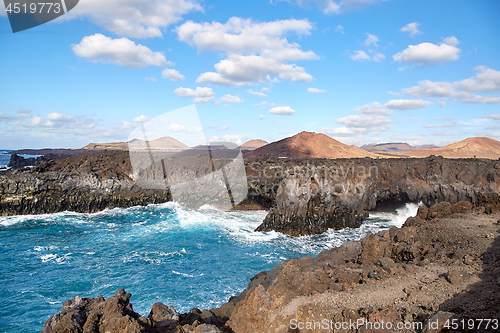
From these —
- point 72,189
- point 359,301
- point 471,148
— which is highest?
point 471,148

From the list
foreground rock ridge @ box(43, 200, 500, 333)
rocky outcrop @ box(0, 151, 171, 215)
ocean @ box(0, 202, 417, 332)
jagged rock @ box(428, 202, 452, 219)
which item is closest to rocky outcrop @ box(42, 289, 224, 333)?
foreground rock ridge @ box(43, 200, 500, 333)

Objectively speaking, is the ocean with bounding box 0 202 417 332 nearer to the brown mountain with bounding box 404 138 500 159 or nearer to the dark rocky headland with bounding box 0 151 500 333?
the dark rocky headland with bounding box 0 151 500 333

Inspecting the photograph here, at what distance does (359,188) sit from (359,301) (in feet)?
48.7

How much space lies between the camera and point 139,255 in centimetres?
1203

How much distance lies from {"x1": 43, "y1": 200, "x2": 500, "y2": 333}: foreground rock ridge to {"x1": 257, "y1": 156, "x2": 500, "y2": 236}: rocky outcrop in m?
8.64

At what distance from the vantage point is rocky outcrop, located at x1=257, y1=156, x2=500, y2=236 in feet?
52.9

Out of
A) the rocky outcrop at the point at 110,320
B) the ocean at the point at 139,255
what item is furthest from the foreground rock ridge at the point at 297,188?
the rocky outcrop at the point at 110,320

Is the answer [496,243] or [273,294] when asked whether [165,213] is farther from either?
[496,243]

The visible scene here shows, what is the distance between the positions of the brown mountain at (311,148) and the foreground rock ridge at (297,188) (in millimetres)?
30225

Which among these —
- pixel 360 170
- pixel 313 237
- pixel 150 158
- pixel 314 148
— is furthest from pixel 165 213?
pixel 314 148

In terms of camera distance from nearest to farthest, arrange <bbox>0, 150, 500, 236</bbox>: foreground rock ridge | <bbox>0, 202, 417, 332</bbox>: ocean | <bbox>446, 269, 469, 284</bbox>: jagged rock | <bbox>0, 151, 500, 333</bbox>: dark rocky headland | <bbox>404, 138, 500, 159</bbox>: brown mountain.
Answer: <bbox>0, 151, 500, 333</bbox>: dark rocky headland, <bbox>446, 269, 469, 284</bbox>: jagged rock, <bbox>0, 202, 417, 332</bbox>: ocean, <bbox>0, 150, 500, 236</bbox>: foreground rock ridge, <bbox>404, 138, 500, 159</bbox>: brown mountain

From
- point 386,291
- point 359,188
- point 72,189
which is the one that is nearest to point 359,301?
point 386,291

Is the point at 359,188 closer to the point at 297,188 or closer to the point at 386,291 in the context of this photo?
the point at 297,188

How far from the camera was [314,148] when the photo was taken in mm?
54469
